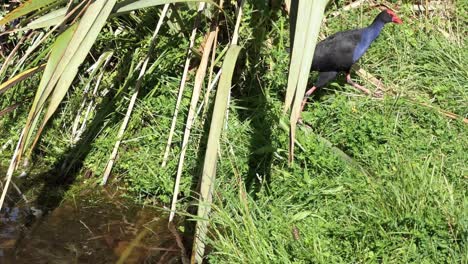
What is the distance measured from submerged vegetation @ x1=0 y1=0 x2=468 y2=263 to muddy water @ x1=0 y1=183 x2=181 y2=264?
0.39 ft

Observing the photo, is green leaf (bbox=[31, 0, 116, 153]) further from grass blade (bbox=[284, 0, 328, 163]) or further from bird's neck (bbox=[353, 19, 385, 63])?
bird's neck (bbox=[353, 19, 385, 63])

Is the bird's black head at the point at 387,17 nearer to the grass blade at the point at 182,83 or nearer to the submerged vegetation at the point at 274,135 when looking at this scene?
the submerged vegetation at the point at 274,135

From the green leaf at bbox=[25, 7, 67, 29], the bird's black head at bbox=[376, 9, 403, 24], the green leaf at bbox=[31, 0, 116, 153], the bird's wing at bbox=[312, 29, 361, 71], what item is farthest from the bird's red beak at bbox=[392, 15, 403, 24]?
the green leaf at bbox=[31, 0, 116, 153]

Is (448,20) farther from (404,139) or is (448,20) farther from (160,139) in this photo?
(160,139)

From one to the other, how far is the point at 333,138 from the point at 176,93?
3.30 ft

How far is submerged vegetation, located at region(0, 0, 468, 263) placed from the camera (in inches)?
114

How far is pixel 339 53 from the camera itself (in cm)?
406

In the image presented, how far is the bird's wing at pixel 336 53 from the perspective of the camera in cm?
407

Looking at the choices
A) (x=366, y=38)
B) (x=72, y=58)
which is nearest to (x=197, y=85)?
(x=366, y=38)

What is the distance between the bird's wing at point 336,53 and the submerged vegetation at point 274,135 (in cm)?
18

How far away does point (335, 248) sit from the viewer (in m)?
2.87

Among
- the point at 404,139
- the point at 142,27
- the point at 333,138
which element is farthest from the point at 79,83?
the point at 404,139

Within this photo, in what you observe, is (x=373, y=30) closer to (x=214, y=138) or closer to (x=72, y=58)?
(x=214, y=138)

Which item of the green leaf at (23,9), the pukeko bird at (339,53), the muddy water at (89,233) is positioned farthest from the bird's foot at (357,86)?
the green leaf at (23,9)
